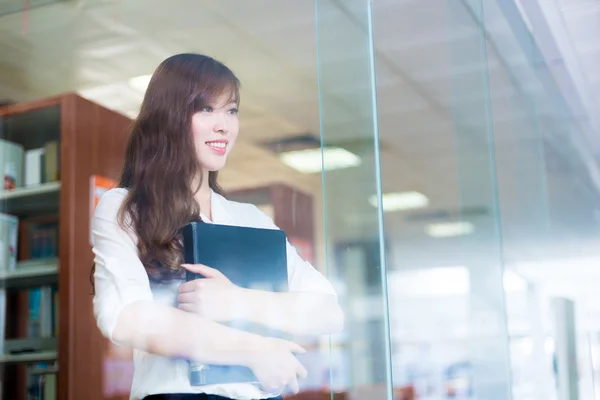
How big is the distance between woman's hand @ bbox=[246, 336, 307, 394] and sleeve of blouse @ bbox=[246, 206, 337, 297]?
15cm

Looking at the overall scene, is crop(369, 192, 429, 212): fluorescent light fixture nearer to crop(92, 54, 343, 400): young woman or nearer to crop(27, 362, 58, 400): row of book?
crop(92, 54, 343, 400): young woman

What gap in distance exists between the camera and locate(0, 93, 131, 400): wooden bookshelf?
2.01m

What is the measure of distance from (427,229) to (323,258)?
2600 millimetres

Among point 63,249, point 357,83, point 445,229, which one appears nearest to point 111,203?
point 63,249

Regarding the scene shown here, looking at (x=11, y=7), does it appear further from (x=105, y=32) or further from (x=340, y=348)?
(x=340, y=348)

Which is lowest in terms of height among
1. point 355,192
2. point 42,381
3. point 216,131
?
point 42,381

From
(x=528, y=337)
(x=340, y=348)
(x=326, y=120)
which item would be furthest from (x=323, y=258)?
(x=528, y=337)

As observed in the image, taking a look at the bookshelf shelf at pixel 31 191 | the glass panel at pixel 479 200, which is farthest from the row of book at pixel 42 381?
the glass panel at pixel 479 200

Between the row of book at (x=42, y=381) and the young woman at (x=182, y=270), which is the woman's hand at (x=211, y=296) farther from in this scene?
the row of book at (x=42, y=381)

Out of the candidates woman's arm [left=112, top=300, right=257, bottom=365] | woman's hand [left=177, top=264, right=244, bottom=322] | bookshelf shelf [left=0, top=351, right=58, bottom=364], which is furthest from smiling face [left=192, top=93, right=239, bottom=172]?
bookshelf shelf [left=0, top=351, right=58, bottom=364]

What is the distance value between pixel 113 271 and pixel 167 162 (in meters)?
0.32

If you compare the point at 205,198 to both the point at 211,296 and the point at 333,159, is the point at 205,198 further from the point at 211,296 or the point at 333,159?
the point at 333,159

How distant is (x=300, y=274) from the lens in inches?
73.9

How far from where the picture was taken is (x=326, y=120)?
2.22 meters
